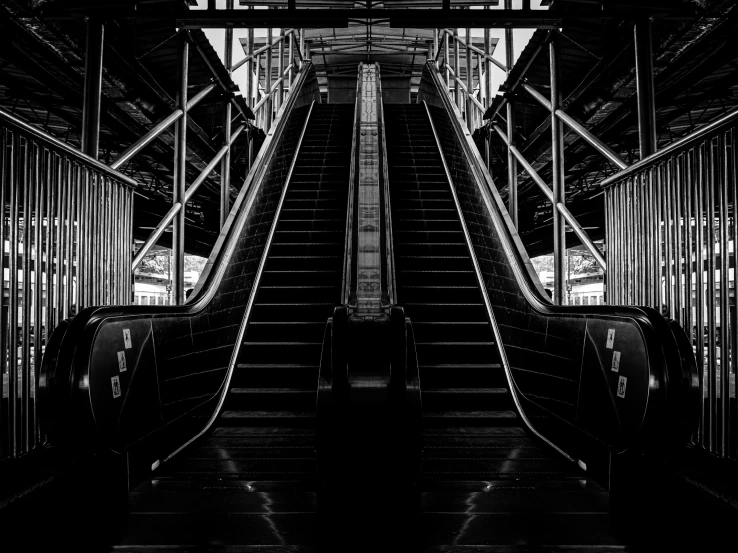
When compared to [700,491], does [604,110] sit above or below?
above

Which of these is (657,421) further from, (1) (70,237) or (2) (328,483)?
(1) (70,237)

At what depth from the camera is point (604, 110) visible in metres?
8.19

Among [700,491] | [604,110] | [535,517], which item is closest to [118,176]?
[535,517]

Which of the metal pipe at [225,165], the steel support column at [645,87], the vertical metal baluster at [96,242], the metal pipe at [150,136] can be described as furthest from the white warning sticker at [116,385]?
the metal pipe at [225,165]

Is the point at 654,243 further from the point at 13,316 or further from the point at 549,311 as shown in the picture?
the point at 13,316

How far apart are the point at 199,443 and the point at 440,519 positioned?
76.6 inches

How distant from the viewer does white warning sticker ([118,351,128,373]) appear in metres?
3.08

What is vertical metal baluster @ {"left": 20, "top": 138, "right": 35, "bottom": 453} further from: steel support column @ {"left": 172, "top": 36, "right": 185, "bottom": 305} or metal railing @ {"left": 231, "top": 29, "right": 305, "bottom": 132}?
metal railing @ {"left": 231, "top": 29, "right": 305, "bottom": 132}

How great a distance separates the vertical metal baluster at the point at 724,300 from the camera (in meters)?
2.83

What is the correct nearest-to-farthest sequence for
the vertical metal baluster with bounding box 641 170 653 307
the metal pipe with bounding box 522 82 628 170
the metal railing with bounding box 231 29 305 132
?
the vertical metal baluster with bounding box 641 170 653 307 < the metal pipe with bounding box 522 82 628 170 < the metal railing with bounding box 231 29 305 132

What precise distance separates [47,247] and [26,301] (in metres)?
0.34

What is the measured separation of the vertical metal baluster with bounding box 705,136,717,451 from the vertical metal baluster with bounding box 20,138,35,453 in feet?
12.5

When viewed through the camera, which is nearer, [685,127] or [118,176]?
[118,176]

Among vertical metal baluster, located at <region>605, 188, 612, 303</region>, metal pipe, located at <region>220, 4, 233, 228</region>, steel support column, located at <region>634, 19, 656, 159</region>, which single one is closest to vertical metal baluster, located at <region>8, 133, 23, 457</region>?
vertical metal baluster, located at <region>605, 188, 612, 303</region>
